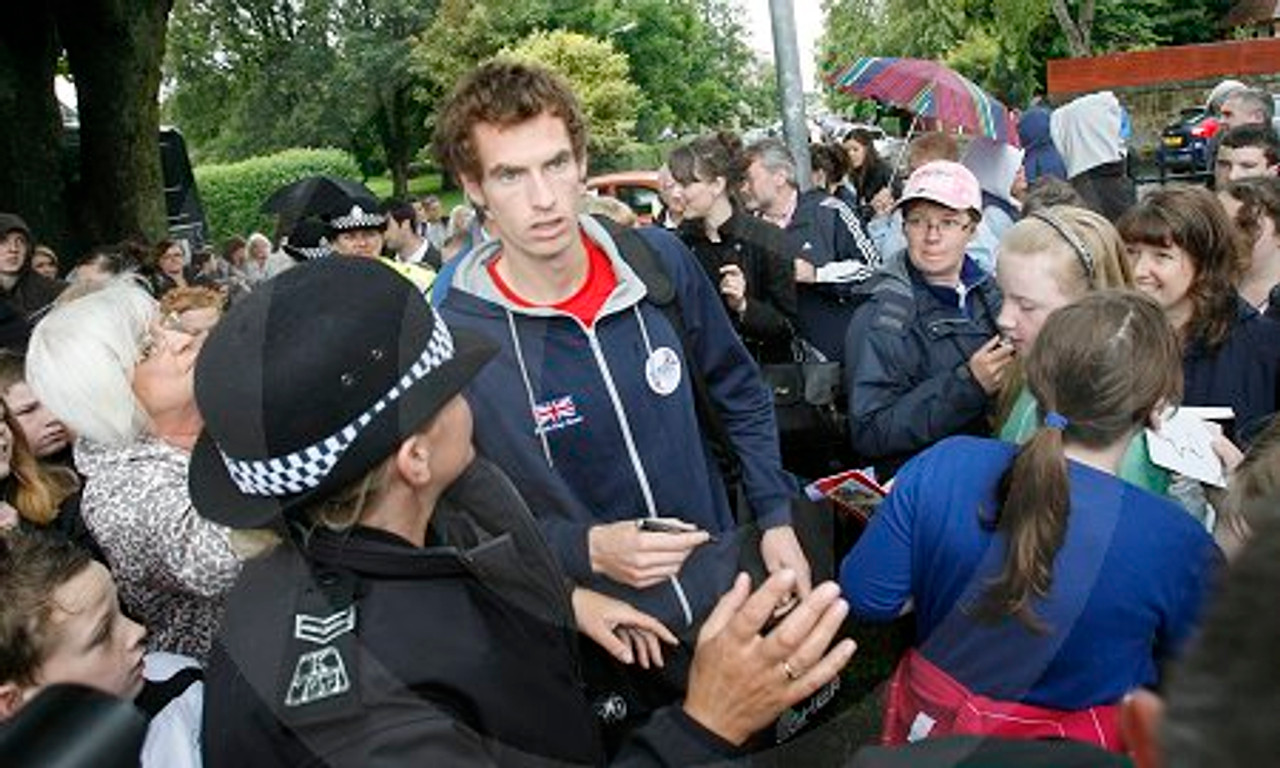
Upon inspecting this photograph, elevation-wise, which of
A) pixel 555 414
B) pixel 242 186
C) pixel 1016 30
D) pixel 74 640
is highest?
pixel 555 414

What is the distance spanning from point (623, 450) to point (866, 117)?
3730cm

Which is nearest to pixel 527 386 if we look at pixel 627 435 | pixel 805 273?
pixel 627 435

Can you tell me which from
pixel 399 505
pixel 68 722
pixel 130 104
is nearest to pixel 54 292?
pixel 130 104

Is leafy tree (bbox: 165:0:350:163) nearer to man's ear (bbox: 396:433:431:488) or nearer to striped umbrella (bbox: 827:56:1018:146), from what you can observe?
striped umbrella (bbox: 827:56:1018:146)

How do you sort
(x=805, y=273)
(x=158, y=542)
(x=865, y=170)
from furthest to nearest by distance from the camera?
(x=865, y=170), (x=805, y=273), (x=158, y=542)

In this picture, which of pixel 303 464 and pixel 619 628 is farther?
pixel 619 628

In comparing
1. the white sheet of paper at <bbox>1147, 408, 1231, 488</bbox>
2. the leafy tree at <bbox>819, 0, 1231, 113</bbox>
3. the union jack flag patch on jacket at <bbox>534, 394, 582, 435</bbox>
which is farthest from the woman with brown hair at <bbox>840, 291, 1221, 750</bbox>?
the leafy tree at <bbox>819, 0, 1231, 113</bbox>

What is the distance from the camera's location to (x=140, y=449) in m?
2.66

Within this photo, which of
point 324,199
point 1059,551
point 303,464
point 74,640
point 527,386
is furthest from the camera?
point 324,199

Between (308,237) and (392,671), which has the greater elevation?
(392,671)

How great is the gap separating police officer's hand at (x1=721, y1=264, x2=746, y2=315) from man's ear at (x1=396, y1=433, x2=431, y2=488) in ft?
9.63

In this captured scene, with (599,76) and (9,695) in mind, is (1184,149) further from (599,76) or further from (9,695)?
(9,695)

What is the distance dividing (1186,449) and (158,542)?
87.4 inches

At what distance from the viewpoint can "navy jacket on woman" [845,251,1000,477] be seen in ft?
10.2
